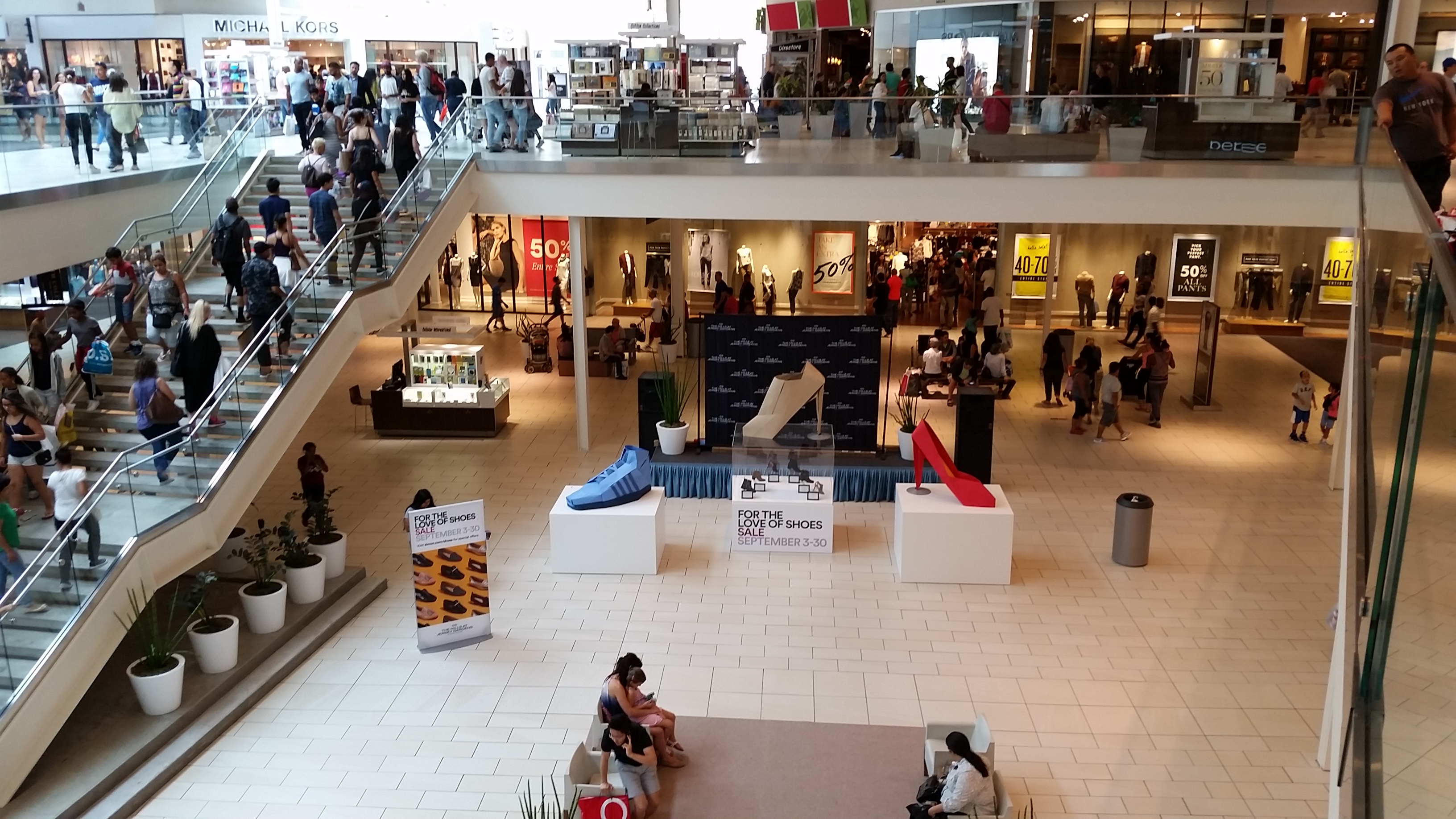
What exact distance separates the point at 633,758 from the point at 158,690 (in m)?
3.92

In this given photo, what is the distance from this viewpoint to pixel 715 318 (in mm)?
14641

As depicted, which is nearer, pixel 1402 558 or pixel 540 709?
pixel 1402 558

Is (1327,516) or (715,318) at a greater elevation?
(715,318)

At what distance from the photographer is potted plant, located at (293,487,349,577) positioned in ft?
37.1

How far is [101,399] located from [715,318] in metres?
7.02

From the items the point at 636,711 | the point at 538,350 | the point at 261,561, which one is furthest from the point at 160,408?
the point at 538,350

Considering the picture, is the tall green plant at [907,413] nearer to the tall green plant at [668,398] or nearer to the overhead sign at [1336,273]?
the tall green plant at [668,398]

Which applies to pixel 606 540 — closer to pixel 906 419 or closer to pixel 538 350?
pixel 906 419

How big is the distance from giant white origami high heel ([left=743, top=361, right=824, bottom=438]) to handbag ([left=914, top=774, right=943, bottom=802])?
5964 millimetres

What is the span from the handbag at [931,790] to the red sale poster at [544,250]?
18.8 m

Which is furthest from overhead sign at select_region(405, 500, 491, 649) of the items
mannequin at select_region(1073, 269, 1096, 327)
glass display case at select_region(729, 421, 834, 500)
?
mannequin at select_region(1073, 269, 1096, 327)

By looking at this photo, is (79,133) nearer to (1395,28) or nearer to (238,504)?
(238,504)

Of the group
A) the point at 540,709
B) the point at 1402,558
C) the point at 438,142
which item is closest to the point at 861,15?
the point at 438,142

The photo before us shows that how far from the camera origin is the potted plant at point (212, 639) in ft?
30.7
